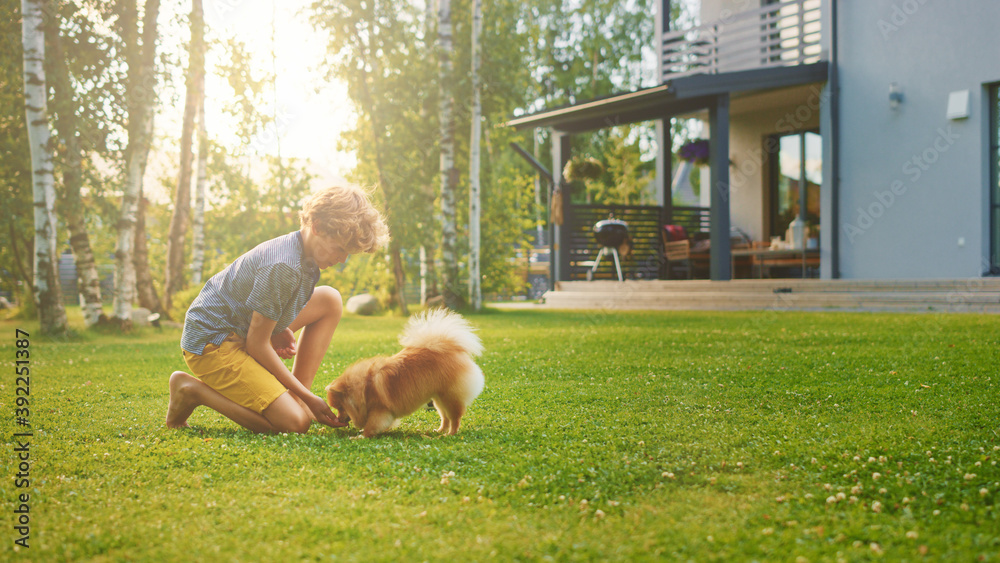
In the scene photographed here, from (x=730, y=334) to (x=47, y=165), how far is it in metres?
8.72

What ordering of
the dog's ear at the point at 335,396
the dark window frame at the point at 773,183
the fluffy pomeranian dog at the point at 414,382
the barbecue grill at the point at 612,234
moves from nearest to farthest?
the fluffy pomeranian dog at the point at 414,382 < the dog's ear at the point at 335,396 < the barbecue grill at the point at 612,234 < the dark window frame at the point at 773,183

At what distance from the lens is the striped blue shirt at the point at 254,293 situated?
3.28 metres

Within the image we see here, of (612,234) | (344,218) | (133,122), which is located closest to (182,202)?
(133,122)

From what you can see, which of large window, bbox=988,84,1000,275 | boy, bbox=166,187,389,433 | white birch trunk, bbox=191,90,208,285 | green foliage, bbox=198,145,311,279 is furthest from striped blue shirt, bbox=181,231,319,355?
white birch trunk, bbox=191,90,208,285

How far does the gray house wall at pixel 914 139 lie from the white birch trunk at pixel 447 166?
23.6 ft

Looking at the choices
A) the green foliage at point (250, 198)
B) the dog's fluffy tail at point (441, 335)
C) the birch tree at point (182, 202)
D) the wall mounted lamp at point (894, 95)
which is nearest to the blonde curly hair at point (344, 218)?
the dog's fluffy tail at point (441, 335)

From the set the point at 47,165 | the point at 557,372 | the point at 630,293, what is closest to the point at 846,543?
the point at 557,372

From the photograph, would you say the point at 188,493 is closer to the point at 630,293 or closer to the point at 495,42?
the point at 630,293

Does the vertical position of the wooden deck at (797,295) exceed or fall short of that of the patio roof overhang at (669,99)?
it falls short

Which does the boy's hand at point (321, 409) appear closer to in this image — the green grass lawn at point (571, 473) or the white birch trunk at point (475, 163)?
the green grass lawn at point (571, 473)

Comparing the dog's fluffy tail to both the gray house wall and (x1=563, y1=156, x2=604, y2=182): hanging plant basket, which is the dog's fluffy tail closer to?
the gray house wall

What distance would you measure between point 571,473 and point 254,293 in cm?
176

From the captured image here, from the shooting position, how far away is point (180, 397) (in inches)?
141

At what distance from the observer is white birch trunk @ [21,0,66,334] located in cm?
823
